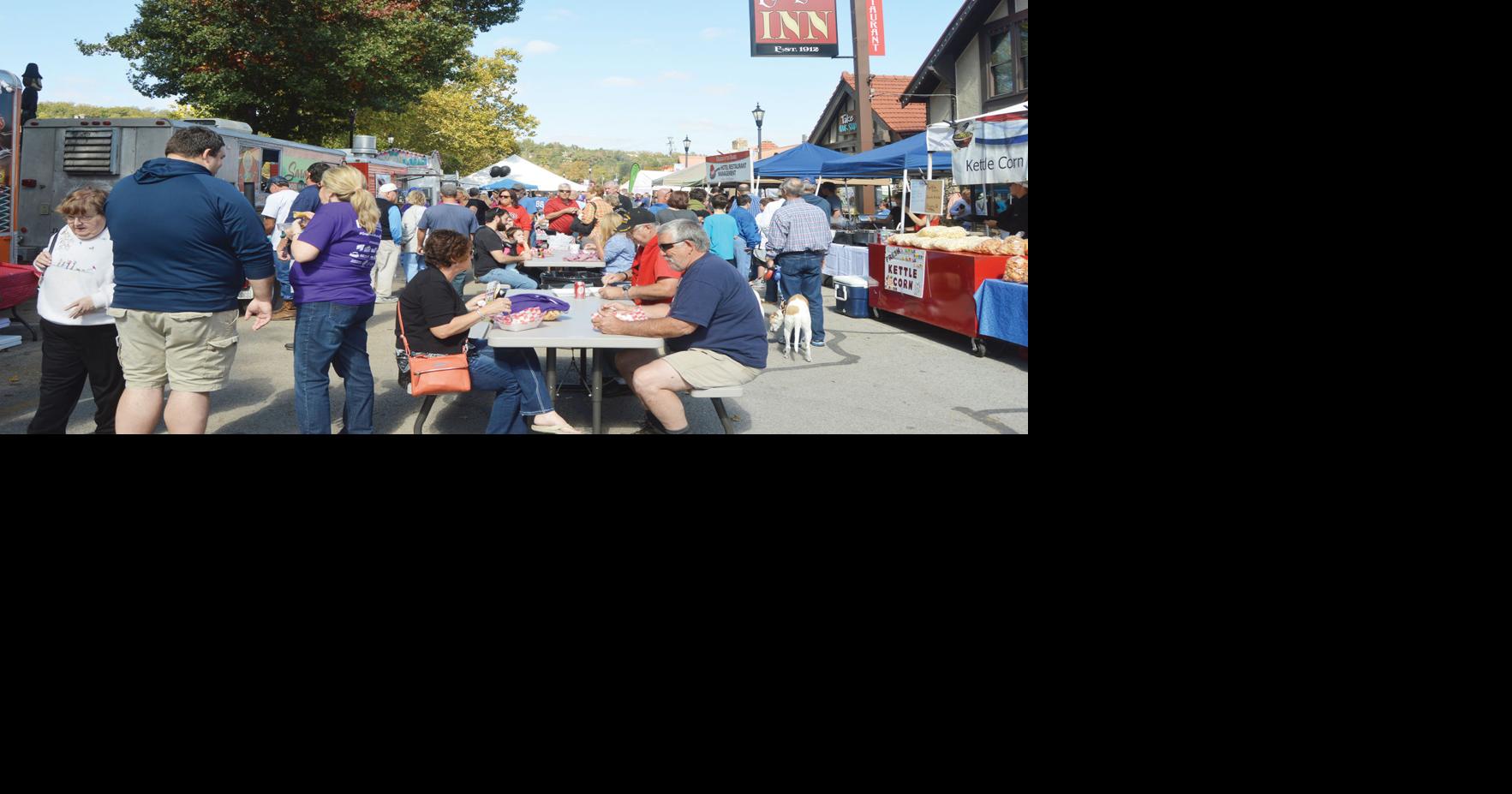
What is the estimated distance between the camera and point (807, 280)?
9.70 metres

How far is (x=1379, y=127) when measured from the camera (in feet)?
9.37

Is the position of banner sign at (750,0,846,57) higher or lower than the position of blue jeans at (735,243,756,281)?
higher

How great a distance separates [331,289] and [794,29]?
437 inches

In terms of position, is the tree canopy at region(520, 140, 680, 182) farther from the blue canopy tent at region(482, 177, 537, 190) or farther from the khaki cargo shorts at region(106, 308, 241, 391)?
the khaki cargo shorts at region(106, 308, 241, 391)

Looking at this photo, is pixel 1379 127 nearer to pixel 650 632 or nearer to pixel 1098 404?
pixel 1098 404

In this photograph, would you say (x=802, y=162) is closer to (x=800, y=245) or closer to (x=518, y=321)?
(x=800, y=245)

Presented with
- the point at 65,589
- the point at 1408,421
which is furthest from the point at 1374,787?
the point at 65,589

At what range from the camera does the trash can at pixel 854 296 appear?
38.6ft

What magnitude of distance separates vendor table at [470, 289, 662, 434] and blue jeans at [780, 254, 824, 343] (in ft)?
13.6

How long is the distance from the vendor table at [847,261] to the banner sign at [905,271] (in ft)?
3.42

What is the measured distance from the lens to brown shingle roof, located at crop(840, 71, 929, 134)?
27594 mm

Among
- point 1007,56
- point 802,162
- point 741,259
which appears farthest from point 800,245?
point 1007,56

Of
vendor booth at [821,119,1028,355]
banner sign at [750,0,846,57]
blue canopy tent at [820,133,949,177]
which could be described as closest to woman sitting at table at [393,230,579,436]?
vendor booth at [821,119,1028,355]

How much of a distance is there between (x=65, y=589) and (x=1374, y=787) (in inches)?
138
